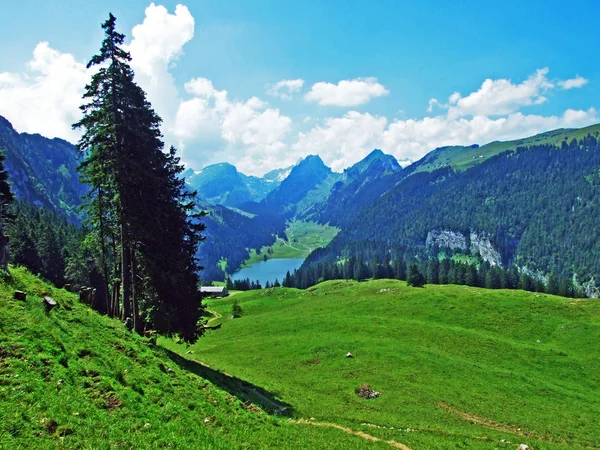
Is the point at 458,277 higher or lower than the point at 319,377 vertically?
higher

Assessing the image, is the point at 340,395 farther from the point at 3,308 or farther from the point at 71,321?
the point at 3,308

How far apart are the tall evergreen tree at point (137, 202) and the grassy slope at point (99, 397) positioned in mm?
9080

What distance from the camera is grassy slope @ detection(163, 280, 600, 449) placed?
1072 inches

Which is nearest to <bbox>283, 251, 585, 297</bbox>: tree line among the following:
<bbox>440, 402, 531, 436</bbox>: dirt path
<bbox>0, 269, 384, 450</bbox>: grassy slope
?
<bbox>440, 402, 531, 436</bbox>: dirt path

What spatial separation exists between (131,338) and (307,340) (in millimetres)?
31514

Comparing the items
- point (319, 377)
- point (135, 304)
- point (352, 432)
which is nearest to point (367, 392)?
point (319, 377)

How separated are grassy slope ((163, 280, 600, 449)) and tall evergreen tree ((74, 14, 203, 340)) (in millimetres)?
10141

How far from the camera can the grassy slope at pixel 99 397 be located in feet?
37.0

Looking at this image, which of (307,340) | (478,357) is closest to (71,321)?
(307,340)

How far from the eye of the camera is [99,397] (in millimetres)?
13914

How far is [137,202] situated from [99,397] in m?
19.2

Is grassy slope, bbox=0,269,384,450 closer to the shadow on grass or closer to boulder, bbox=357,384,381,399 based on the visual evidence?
the shadow on grass

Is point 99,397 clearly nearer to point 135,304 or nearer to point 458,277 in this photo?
point 135,304

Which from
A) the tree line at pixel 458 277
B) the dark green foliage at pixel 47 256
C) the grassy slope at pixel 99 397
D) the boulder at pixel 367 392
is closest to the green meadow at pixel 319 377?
the grassy slope at pixel 99 397
